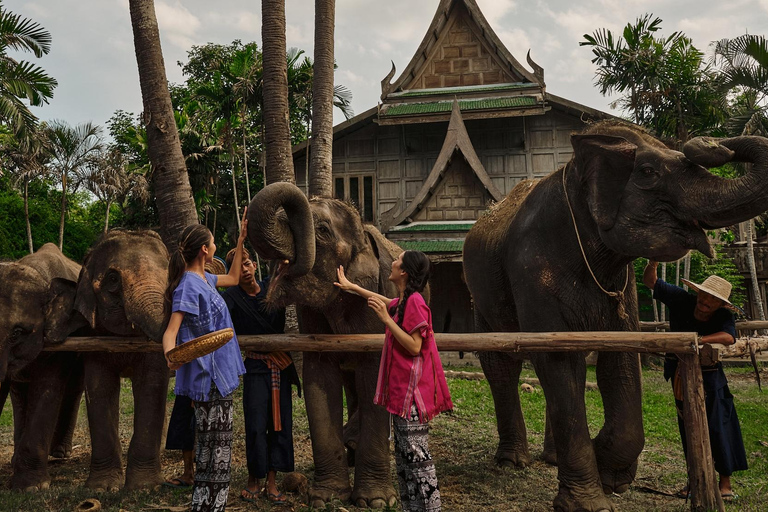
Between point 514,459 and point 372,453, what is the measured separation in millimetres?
2007

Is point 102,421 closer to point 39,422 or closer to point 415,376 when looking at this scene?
point 39,422

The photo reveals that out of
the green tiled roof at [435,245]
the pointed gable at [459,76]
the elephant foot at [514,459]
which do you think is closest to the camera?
the elephant foot at [514,459]

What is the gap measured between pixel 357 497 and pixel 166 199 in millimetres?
4582

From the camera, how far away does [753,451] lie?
284 inches

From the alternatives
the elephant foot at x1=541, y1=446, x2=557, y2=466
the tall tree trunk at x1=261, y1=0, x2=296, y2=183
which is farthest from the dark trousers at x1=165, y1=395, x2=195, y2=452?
the tall tree trunk at x1=261, y1=0, x2=296, y2=183

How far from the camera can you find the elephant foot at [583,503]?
4438 mm

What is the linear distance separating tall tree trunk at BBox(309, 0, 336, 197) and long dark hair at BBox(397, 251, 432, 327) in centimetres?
620

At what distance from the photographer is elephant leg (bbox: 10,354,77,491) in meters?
5.78

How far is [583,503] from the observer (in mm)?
4445

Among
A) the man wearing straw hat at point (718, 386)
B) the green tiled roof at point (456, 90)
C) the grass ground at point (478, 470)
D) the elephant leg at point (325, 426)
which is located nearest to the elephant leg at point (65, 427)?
the grass ground at point (478, 470)

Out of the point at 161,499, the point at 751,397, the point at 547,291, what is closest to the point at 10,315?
the point at 161,499

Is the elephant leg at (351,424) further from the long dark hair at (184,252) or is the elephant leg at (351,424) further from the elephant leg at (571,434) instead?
the long dark hair at (184,252)

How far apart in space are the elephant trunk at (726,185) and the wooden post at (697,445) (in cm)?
95

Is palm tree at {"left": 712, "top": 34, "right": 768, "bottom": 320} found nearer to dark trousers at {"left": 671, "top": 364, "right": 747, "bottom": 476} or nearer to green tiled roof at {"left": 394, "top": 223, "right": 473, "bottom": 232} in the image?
green tiled roof at {"left": 394, "top": 223, "right": 473, "bottom": 232}
